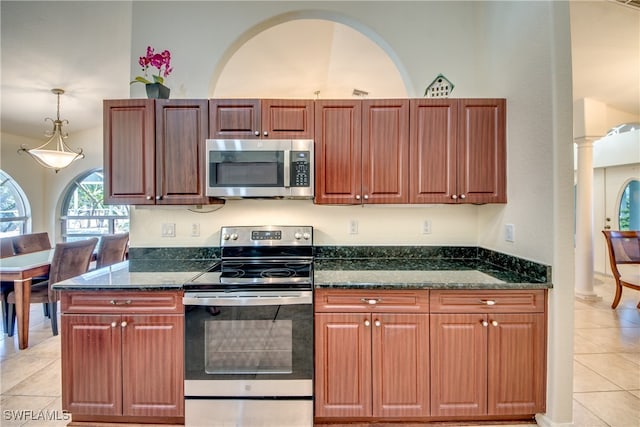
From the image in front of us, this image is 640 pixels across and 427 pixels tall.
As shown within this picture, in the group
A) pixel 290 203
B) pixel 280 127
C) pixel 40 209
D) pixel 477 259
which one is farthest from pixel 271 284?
pixel 40 209

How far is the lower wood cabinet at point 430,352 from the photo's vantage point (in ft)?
5.75

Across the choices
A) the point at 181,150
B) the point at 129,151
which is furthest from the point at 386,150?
the point at 129,151

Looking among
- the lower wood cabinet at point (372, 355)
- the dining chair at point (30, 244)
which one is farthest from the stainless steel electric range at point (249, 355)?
the dining chair at point (30, 244)

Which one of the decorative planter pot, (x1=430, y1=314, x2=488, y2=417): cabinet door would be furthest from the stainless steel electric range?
the decorative planter pot

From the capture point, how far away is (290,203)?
2.46 meters

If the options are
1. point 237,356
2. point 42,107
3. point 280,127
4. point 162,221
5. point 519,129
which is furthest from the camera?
point 42,107

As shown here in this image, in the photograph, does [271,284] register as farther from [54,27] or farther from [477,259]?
[54,27]

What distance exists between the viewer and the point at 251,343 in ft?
5.66

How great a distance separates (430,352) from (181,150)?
214cm

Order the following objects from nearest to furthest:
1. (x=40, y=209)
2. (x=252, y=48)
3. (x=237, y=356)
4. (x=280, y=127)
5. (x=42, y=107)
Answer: (x=237, y=356) < (x=280, y=127) < (x=252, y=48) < (x=42, y=107) < (x=40, y=209)

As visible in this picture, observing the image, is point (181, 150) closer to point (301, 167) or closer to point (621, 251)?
point (301, 167)

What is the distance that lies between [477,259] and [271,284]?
173cm

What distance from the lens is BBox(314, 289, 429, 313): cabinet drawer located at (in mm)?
1757

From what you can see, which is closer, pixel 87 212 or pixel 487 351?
pixel 487 351
